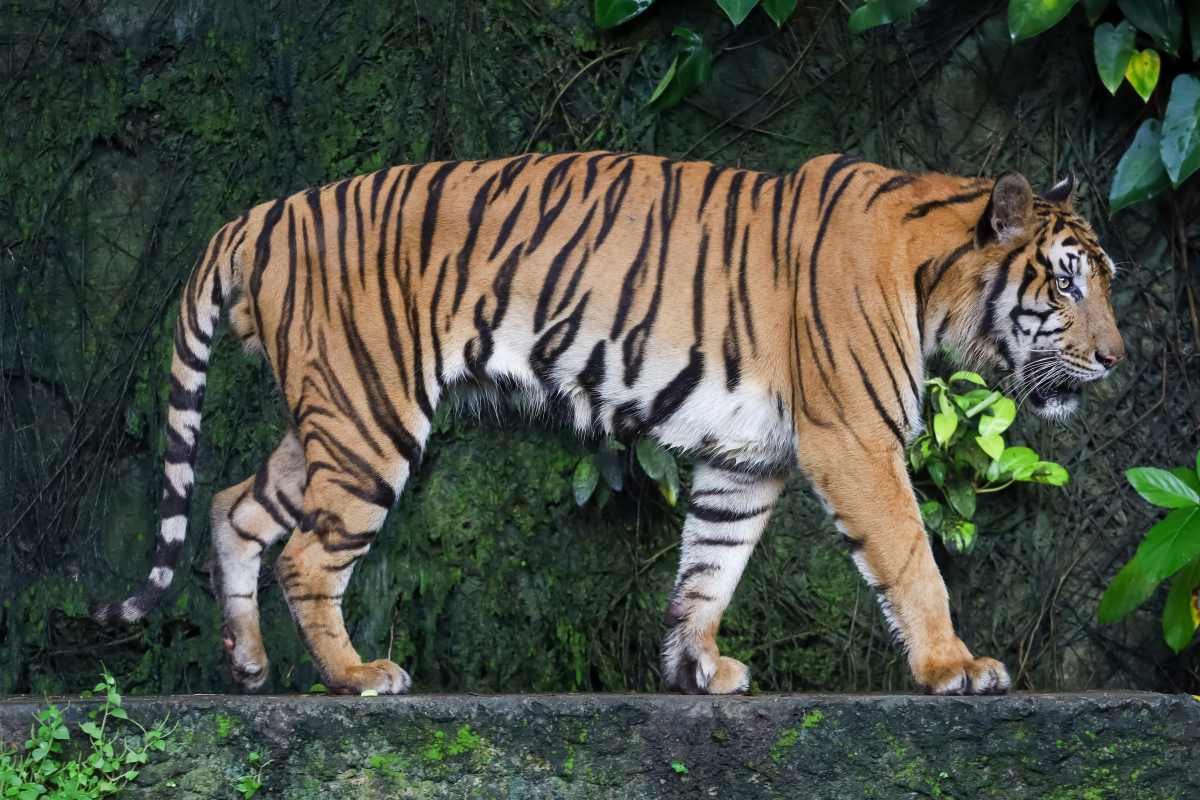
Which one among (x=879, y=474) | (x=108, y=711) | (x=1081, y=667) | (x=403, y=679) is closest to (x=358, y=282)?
(x=403, y=679)

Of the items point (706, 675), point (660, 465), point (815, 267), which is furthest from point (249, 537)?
point (815, 267)

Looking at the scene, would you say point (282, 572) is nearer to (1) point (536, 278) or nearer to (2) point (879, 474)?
(1) point (536, 278)

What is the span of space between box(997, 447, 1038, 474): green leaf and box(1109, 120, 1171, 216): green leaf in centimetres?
108

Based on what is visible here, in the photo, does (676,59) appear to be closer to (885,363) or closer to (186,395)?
(885,363)

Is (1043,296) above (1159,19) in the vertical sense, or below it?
below

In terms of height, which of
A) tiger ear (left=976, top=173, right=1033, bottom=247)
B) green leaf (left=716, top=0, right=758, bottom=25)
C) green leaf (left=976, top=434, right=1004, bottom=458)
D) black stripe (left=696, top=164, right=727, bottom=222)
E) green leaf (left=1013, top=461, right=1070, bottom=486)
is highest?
green leaf (left=716, top=0, right=758, bottom=25)

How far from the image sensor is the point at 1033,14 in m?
4.56

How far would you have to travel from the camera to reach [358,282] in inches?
135

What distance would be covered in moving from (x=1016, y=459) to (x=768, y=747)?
2380 mm

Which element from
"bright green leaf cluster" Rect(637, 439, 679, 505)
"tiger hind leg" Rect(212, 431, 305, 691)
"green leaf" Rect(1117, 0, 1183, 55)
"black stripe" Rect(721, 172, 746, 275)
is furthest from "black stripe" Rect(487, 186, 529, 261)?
"green leaf" Rect(1117, 0, 1183, 55)

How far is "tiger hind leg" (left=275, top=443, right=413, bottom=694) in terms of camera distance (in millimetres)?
3244

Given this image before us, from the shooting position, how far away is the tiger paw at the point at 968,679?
2.91 meters

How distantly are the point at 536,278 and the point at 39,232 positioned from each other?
102 inches

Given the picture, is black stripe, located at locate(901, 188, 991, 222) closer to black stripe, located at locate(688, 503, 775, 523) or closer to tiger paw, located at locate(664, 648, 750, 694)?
black stripe, located at locate(688, 503, 775, 523)
